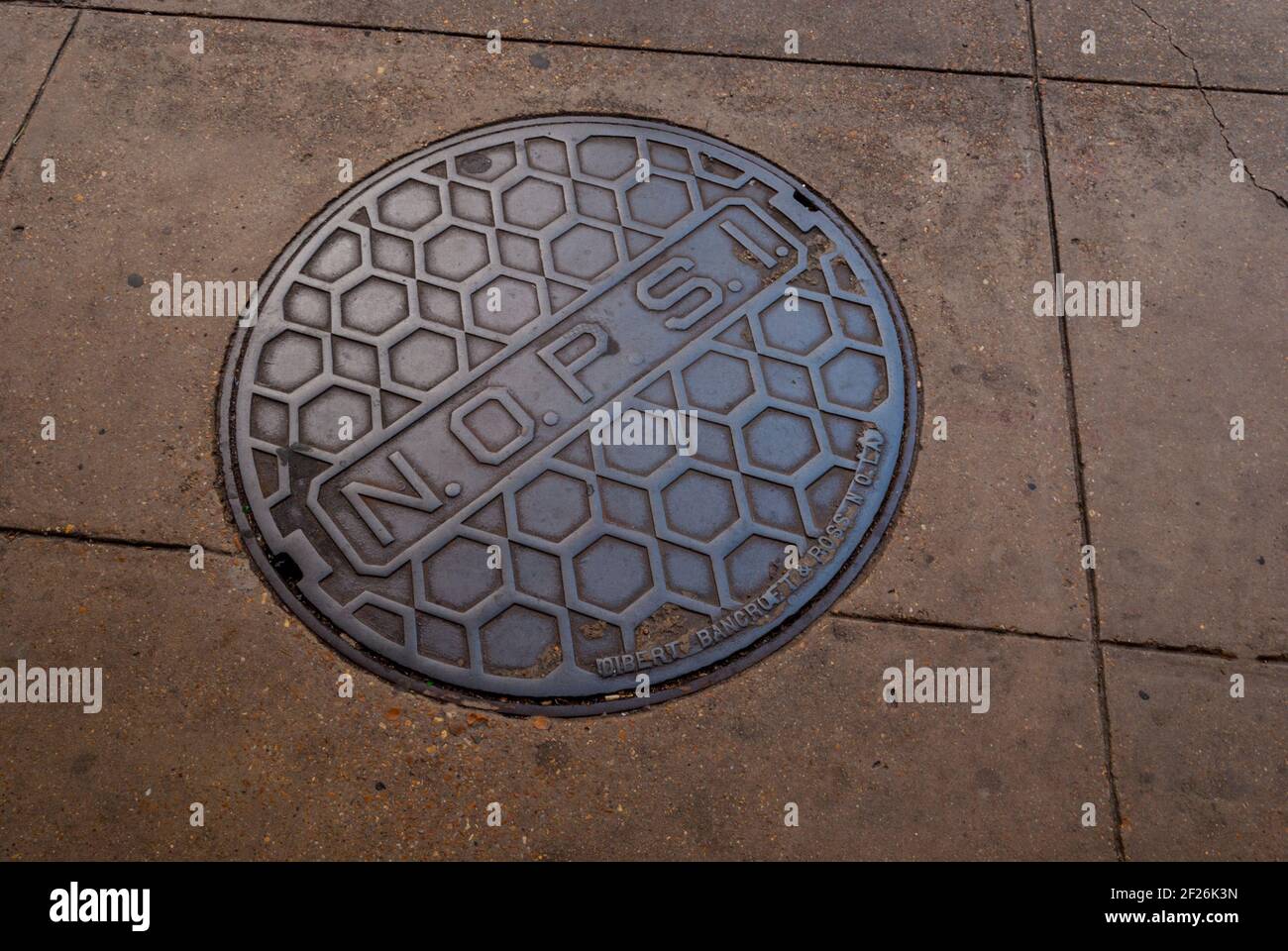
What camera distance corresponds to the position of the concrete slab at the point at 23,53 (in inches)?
137

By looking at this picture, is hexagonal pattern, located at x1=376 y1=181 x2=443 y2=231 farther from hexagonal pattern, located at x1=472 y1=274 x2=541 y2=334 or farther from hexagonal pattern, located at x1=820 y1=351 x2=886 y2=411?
hexagonal pattern, located at x1=820 y1=351 x2=886 y2=411

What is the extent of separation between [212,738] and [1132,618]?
2543 millimetres

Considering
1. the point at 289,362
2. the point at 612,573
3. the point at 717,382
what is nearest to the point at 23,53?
the point at 289,362

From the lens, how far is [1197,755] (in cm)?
267

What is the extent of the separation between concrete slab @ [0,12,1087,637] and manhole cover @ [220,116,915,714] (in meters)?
0.15

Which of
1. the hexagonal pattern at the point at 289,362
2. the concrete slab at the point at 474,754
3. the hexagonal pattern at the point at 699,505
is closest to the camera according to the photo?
the concrete slab at the point at 474,754

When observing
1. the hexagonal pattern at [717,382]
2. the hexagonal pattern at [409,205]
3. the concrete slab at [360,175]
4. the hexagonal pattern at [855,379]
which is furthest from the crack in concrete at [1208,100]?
the hexagonal pattern at [409,205]

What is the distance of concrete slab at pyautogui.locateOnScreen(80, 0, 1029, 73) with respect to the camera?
378 cm

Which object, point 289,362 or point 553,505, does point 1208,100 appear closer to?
point 553,505

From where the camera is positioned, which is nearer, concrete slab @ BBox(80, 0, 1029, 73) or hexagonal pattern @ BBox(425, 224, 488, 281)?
hexagonal pattern @ BBox(425, 224, 488, 281)

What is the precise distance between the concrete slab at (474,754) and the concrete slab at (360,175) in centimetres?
20

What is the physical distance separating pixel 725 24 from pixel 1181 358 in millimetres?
2070

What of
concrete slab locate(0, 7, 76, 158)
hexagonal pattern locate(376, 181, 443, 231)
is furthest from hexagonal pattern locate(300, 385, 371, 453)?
concrete slab locate(0, 7, 76, 158)

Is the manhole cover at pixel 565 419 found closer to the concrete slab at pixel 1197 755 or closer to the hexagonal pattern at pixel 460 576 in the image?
the hexagonal pattern at pixel 460 576
